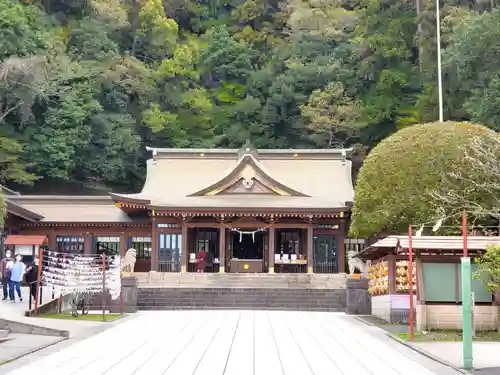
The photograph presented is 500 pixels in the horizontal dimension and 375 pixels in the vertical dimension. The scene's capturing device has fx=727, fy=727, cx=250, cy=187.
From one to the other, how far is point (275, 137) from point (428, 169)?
3441 centimetres

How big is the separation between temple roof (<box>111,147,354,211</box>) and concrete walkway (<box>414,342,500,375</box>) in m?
19.4

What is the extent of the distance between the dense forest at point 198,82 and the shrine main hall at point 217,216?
34.6 feet

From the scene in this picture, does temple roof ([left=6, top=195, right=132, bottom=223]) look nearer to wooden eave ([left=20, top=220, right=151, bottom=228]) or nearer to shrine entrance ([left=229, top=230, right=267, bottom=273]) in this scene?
wooden eave ([left=20, top=220, right=151, bottom=228])

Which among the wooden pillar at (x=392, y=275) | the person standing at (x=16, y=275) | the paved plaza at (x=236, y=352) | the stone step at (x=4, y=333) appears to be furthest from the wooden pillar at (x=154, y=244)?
the stone step at (x=4, y=333)

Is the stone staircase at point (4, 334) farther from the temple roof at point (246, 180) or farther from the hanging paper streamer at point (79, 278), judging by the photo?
the temple roof at point (246, 180)

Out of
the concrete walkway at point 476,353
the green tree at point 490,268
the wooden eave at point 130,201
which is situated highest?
the wooden eave at point 130,201

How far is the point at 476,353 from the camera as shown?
533 inches

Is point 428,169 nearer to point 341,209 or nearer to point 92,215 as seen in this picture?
Answer: point 341,209

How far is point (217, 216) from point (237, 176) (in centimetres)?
241

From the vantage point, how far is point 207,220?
3588 cm

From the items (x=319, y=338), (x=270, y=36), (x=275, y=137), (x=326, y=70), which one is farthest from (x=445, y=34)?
(x=319, y=338)

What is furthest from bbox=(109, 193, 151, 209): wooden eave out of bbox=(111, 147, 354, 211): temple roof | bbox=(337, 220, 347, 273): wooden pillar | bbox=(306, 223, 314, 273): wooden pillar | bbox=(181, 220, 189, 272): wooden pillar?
bbox=(337, 220, 347, 273): wooden pillar

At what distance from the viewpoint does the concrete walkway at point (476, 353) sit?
1169cm

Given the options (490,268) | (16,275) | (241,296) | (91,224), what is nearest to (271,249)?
(241,296)
